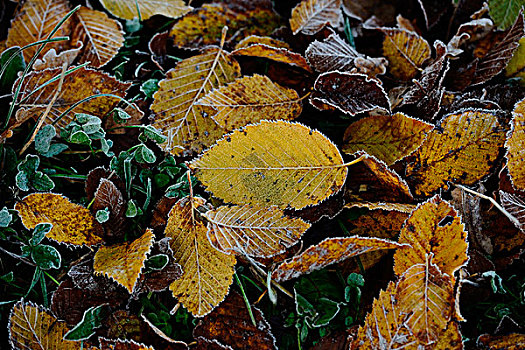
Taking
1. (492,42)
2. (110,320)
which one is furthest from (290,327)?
(492,42)

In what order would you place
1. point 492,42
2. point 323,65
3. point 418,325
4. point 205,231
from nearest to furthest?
1. point 418,325
2. point 205,231
3. point 323,65
4. point 492,42

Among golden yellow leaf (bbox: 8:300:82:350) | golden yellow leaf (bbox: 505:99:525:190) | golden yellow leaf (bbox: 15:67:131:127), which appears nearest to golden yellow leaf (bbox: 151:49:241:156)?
golden yellow leaf (bbox: 15:67:131:127)

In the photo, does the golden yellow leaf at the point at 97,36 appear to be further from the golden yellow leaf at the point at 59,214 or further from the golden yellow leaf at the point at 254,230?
the golden yellow leaf at the point at 254,230

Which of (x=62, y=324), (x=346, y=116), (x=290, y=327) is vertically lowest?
(x=290, y=327)

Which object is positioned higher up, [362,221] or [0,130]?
[0,130]

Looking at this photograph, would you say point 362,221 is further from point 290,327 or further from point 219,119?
point 219,119

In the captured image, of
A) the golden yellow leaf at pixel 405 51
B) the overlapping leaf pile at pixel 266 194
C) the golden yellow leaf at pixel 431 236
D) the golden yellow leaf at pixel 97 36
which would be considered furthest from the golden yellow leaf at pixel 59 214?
the golden yellow leaf at pixel 405 51
